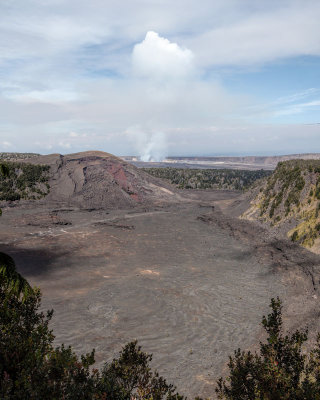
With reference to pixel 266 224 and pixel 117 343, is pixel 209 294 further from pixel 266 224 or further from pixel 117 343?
pixel 266 224

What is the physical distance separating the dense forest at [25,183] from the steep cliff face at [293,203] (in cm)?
3756

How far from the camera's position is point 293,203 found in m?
34.7

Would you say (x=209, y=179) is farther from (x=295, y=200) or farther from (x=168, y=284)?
(x=168, y=284)

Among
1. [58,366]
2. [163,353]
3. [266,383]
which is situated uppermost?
[58,366]

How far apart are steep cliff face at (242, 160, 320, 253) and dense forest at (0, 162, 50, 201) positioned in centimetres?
3756

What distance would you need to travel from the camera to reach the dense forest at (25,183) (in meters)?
54.3

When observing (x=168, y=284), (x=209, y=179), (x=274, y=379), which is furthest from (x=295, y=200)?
(x=209, y=179)

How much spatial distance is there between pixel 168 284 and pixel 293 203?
21279mm

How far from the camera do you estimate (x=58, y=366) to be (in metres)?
5.13

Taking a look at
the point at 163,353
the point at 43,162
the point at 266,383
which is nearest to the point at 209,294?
the point at 163,353

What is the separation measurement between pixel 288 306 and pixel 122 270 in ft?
38.7

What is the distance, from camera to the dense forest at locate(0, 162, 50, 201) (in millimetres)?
54312

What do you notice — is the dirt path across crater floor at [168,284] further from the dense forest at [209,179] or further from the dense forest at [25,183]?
the dense forest at [209,179]

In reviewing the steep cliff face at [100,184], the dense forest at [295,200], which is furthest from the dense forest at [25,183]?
the dense forest at [295,200]
